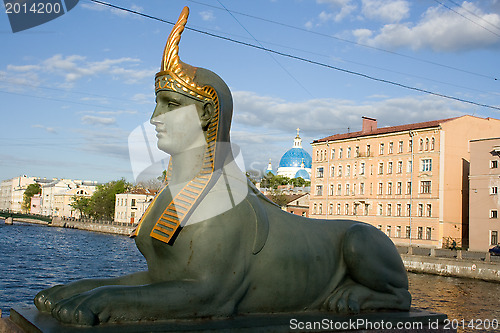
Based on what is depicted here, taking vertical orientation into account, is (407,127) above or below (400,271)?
above

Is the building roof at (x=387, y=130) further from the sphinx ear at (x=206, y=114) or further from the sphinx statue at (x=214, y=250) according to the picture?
the sphinx ear at (x=206, y=114)

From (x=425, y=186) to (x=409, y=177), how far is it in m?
1.88

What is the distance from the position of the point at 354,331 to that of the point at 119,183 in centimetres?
8084

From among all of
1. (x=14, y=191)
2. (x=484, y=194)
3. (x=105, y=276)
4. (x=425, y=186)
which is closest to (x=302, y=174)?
(x=425, y=186)

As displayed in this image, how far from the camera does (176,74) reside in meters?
3.58

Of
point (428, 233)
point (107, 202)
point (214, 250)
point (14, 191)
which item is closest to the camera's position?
point (214, 250)

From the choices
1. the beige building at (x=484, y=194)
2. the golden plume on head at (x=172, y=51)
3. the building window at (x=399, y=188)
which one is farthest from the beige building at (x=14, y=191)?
the golden plume on head at (x=172, y=51)

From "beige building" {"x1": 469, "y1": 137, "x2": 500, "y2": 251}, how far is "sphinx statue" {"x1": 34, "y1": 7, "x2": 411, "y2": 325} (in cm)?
3436

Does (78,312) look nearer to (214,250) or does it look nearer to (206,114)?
(214,250)

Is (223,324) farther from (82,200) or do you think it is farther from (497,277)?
(82,200)

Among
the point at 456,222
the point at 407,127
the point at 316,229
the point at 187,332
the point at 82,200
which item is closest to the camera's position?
the point at 187,332

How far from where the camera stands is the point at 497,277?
23.3 m

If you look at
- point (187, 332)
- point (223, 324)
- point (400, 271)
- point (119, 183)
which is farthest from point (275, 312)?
point (119, 183)

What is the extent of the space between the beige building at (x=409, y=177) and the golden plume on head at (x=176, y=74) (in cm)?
3818
